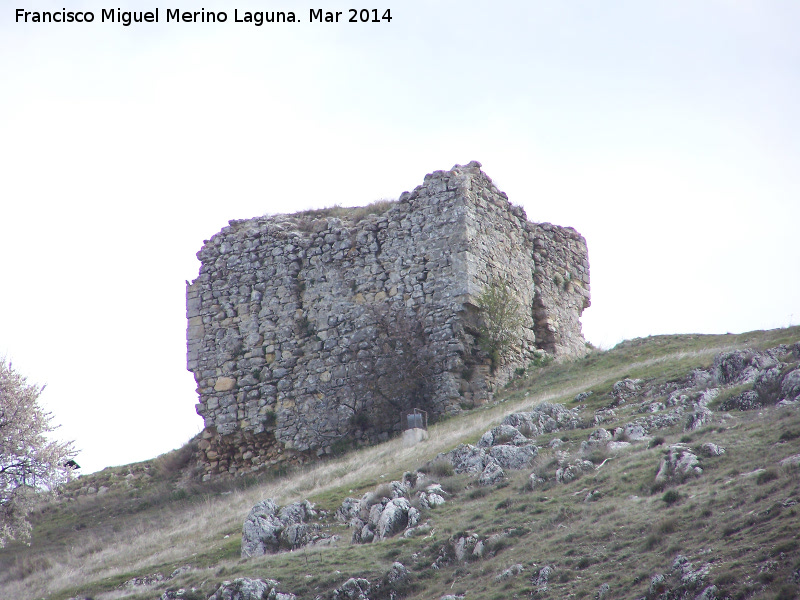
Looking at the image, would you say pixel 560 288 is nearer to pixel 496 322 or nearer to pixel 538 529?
pixel 496 322

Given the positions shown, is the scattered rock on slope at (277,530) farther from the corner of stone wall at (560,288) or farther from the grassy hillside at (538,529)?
the corner of stone wall at (560,288)

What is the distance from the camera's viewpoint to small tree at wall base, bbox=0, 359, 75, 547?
1778 cm

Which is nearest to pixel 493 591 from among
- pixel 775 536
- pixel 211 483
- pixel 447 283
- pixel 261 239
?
pixel 775 536

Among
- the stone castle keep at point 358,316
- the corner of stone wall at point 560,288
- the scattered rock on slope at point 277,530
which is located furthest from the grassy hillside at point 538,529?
the corner of stone wall at point 560,288

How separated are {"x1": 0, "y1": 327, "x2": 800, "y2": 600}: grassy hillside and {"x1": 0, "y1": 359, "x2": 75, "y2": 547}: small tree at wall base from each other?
927 mm

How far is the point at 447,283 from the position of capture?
828 inches

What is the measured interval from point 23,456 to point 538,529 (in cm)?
1171

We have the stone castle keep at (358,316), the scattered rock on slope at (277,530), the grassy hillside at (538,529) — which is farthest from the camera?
the stone castle keep at (358,316)

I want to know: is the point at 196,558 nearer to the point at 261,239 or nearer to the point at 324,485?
the point at 324,485

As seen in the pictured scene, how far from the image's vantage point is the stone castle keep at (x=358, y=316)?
819 inches

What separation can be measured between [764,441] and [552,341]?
1267 centimetres

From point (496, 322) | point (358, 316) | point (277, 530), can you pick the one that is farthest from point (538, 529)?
point (358, 316)

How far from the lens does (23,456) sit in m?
18.4

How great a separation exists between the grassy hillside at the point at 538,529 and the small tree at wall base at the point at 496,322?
222cm
